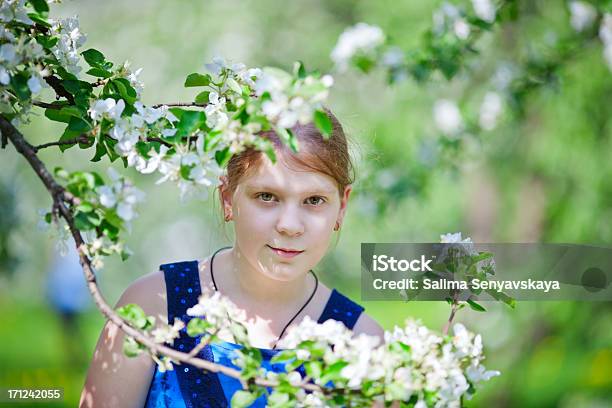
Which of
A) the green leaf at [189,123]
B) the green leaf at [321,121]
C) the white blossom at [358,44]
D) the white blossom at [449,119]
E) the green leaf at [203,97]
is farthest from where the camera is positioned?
the white blossom at [449,119]

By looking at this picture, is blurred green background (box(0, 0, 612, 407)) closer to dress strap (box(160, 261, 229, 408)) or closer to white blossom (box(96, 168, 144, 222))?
dress strap (box(160, 261, 229, 408))

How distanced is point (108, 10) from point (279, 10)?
140cm

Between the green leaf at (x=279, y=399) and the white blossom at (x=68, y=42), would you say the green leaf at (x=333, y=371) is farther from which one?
the white blossom at (x=68, y=42)

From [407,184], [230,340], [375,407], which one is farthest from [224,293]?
[407,184]

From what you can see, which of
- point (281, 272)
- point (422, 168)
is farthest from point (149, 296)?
point (422, 168)

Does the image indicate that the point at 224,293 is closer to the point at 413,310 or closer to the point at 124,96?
the point at 124,96

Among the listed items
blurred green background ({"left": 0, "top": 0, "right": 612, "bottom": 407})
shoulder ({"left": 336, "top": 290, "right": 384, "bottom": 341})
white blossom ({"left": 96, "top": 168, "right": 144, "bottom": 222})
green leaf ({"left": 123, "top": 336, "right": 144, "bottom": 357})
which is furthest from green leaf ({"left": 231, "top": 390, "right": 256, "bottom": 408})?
blurred green background ({"left": 0, "top": 0, "right": 612, "bottom": 407})

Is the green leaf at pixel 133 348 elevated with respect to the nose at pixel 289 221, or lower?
lower

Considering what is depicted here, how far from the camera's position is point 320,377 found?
1.05 m

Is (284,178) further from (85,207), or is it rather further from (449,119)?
(449,119)

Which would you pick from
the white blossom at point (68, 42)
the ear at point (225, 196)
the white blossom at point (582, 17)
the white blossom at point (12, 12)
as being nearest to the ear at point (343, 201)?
the ear at point (225, 196)

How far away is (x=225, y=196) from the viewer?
5.05 feet

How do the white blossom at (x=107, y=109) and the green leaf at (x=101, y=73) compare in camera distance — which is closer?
the white blossom at (x=107, y=109)

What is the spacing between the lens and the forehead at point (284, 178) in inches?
55.2
